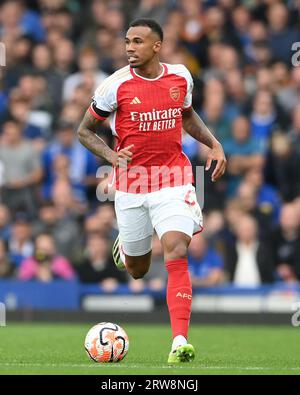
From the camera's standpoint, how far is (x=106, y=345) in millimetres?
9078

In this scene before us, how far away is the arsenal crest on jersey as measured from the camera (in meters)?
9.59

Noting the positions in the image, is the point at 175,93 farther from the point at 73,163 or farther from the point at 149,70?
the point at 73,163

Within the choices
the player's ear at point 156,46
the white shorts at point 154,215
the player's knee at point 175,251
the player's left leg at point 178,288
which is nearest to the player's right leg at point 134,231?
the white shorts at point 154,215

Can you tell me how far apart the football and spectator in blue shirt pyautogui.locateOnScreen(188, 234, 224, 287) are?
5928 mm

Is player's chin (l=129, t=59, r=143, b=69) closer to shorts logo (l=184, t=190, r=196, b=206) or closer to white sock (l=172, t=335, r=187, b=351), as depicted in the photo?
shorts logo (l=184, t=190, r=196, b=206)

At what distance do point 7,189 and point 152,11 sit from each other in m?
3.98

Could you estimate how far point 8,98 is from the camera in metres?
18.0

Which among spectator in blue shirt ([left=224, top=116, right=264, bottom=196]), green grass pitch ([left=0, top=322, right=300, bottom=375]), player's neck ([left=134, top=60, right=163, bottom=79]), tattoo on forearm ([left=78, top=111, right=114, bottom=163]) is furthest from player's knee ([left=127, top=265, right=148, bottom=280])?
spectator in blue shirt ([left=224, top=116, right=264, bottom=196])

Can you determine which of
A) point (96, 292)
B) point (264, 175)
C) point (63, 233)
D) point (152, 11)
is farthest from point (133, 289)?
point (152, 11)

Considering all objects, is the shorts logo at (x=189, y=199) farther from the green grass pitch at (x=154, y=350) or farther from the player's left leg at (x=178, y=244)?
the green grass pitch at (x=154, y=350)

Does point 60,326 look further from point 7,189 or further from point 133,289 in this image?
point 7,189

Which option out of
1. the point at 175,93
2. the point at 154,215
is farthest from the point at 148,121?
the point at 154,215

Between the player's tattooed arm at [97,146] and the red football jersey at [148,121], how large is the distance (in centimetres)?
9

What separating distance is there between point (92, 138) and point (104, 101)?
11.8 inches
